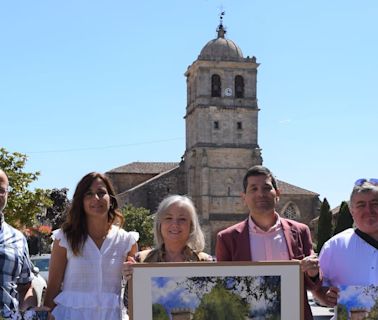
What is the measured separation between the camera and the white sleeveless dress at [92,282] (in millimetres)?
5086

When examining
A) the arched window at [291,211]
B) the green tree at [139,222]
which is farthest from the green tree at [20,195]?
the arched window at [291,211]

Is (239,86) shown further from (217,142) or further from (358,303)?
(358,303)

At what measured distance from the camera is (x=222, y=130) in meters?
63.6

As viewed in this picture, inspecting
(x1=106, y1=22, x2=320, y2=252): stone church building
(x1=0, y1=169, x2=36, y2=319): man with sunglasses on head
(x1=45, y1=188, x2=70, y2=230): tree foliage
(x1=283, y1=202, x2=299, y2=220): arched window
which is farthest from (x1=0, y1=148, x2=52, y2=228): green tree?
(x1=283, y1=202, x2=299, y2=220): arched window

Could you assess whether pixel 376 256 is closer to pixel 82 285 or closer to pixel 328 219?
pixel 82 285

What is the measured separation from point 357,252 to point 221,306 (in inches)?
42.3

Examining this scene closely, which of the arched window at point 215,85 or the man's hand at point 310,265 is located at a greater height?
the arched window at point 215,85

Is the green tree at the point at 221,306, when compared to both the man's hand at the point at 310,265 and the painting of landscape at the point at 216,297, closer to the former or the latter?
the painting of landscape at the point at 216,297

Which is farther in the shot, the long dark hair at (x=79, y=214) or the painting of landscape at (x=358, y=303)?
the long dark hair at (x=79, y=214)

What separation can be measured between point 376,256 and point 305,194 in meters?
64.0

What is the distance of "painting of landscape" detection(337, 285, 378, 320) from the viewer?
4.66 metres

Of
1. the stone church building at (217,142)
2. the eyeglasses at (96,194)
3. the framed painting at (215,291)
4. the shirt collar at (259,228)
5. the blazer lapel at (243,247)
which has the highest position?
the stone church building at (217,142)

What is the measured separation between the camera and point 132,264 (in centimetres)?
470

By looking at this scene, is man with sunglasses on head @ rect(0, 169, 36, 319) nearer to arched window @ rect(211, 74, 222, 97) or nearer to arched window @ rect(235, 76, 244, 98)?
arched window @ rect(211, 74, 222, 97)
